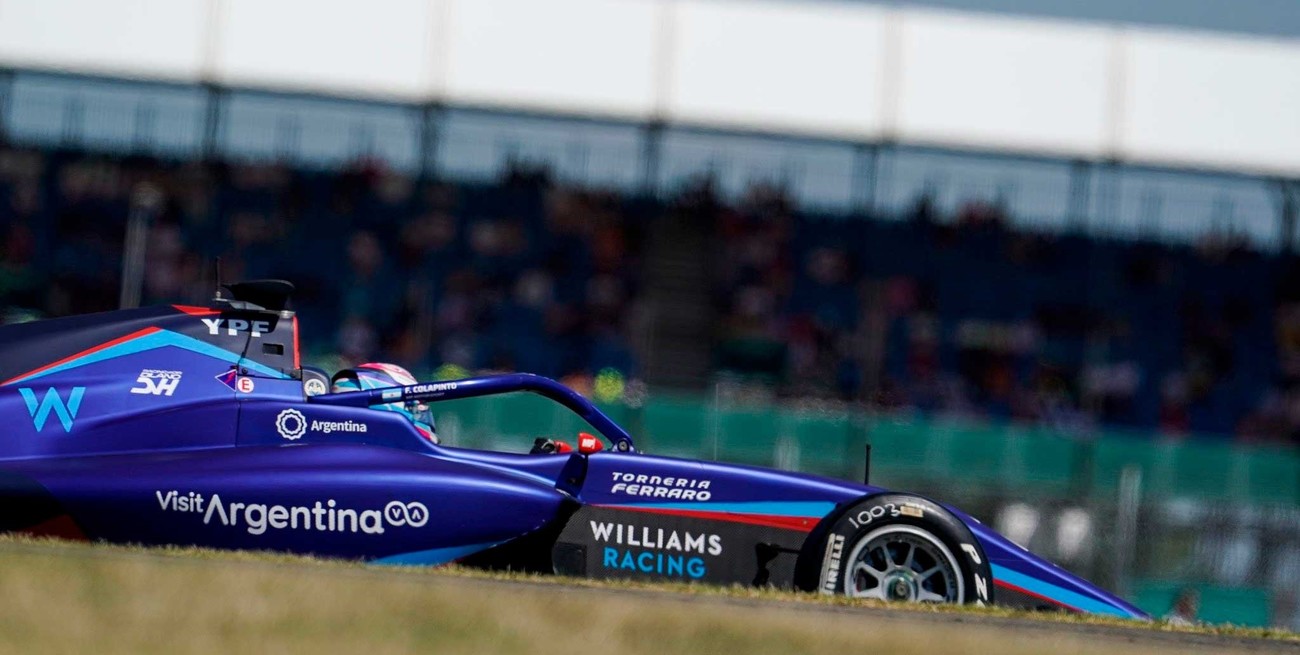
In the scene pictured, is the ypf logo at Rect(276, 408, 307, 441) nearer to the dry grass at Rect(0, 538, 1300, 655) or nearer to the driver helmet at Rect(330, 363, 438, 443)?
the driver helmet at Rect(330, 363, 438, 443)

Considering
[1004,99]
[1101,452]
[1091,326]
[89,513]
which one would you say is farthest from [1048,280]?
[89,513]

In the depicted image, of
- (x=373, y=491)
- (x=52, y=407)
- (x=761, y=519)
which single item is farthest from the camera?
(x=761, y=519)

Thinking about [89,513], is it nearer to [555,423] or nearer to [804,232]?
[555,423]

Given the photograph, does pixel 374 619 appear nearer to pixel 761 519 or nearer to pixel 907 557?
pixel 761 519

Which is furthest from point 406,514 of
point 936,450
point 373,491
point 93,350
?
point 936,450

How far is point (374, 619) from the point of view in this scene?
16.1 ft

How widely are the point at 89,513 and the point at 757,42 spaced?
17894mm

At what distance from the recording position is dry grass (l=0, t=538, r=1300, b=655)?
470 centimetres

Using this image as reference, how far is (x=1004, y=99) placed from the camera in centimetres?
2364

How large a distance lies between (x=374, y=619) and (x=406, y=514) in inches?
94.2

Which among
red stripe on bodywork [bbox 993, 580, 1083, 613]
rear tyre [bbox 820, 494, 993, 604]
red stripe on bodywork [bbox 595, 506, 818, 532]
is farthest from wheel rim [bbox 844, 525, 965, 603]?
red stripe on bodywork [bbox 993, 580, 1083, 613]

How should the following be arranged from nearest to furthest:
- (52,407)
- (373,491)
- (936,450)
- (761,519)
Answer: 1. (373,491)
2. (52,407)
3. (761,519)
4. (936,450)

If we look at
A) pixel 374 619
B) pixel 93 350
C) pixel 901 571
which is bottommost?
pixel 901 571

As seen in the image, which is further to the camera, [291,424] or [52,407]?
[291,424]
